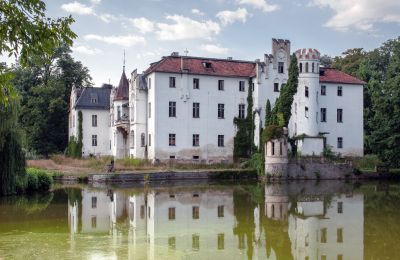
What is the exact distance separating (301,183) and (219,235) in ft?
78.2

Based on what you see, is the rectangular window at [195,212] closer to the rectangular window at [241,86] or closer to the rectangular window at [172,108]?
the rectangular window at [172,108]

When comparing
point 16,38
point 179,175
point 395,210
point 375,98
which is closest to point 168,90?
point 179,175

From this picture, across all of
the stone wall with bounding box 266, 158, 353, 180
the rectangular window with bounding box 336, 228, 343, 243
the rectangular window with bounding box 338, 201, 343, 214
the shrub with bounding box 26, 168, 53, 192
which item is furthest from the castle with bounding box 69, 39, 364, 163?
the rectangular window with bounding box 336, 228, 343, 243

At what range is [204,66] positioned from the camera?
157ft

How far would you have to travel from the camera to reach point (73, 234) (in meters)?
16.3

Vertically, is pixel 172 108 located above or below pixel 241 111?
above

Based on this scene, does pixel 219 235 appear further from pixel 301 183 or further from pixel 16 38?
pixel 301 183

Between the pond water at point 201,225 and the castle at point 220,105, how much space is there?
589 inches

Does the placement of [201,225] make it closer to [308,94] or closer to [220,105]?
[220,105]

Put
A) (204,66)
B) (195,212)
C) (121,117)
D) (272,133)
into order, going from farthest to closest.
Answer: (121,117) < (204,66) < (272,133) < (195,212)

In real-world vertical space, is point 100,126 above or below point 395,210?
above

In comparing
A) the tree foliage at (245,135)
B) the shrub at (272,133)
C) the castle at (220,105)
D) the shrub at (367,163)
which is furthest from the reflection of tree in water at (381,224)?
the tree foliage at (245,135)

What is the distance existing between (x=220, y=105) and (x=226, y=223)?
29.9m

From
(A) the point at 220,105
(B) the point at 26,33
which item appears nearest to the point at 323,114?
(A) the point at 220,105
